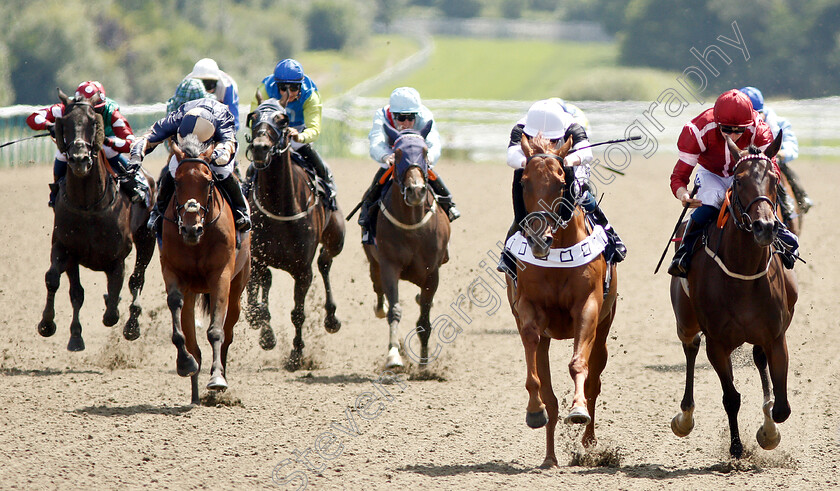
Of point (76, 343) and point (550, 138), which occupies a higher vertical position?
point (550, 138)

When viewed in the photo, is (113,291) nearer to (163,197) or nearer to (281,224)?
Answer: (281,224)

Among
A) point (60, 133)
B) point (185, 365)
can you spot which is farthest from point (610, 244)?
point (60, 133)

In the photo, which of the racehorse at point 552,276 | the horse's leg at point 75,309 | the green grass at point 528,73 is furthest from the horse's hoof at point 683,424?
the green grass at point 528,73

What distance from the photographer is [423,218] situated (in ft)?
28.9

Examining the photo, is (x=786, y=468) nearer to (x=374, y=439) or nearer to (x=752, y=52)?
(x=374, y=439)

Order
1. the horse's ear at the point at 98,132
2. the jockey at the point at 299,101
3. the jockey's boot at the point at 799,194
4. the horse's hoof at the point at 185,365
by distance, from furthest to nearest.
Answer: the jockey's boot at the point at 799,194 < the jockey at the point at 299,101 < the horse's ear at the point at 98,132 < the horse's hoof at the point at 185,365

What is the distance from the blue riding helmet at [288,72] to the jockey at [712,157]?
12.7ft

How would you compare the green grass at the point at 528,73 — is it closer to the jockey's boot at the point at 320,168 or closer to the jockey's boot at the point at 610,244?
the jockey's boot at the point at 320,168

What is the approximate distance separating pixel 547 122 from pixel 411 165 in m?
2.12

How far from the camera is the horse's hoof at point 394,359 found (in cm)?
827

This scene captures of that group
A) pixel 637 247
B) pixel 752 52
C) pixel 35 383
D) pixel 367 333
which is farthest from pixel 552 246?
pixel 752 52

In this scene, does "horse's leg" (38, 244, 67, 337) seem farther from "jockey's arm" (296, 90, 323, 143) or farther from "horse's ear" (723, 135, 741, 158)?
"horse's ear" (723, 135, 741, 158)

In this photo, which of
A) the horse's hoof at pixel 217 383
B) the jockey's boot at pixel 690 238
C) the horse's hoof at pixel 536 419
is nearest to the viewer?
the horse's hoof at pixel 536 419

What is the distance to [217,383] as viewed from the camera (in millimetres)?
7215
